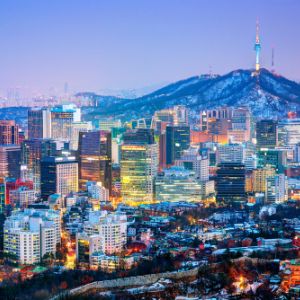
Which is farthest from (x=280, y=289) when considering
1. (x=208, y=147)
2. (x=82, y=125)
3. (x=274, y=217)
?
(x=82, y=125)

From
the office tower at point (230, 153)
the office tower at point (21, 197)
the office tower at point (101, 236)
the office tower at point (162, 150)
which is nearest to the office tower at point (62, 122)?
the office tower at point (162, 150)

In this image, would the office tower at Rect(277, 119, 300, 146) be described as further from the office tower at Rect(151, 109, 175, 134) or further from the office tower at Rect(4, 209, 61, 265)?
the office tower at Rect(4, 209, 61, 265)

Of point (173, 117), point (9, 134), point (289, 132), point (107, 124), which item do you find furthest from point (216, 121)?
point (9, 134)

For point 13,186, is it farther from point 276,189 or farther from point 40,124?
point 40,124

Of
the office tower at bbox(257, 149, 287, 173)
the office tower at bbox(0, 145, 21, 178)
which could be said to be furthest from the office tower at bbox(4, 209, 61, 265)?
the office tower at bbox(257, 149, 287, 173)

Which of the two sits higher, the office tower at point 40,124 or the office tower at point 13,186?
the office tower at point 40,124

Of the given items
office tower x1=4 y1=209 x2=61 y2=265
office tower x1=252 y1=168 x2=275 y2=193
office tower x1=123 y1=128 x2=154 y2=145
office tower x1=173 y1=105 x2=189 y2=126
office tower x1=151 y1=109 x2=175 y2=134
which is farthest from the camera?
office tower x1=173 y1=105 x2=189 y2=126

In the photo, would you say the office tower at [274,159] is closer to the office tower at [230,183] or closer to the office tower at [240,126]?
the office tower at [230,183]
